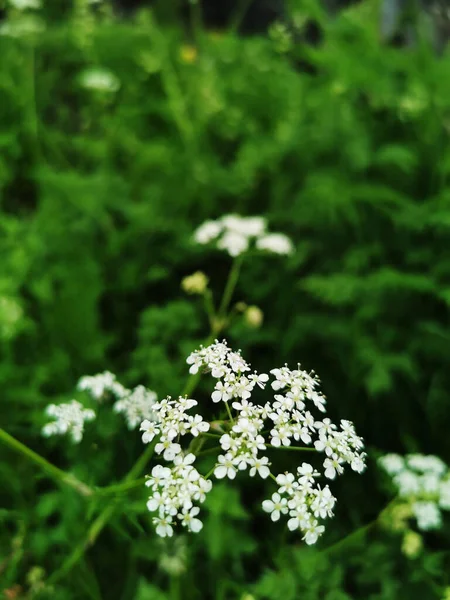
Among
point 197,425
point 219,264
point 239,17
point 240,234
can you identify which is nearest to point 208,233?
point 240,234

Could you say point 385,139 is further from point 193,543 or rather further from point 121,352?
point 193,543

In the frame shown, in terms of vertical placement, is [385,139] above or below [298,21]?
below

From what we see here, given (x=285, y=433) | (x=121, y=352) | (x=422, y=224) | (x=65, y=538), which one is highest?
(x=422, y=224)

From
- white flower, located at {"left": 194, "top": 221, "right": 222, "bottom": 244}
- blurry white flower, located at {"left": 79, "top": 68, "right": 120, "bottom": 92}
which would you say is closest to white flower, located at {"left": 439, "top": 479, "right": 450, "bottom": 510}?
white flower, located at {"left": 194, "top": 221, "right": 222, "bottom": 244}

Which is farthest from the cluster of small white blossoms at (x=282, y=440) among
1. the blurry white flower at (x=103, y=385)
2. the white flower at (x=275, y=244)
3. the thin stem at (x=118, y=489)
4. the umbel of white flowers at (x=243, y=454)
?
the white flower at (x=275, y=244)

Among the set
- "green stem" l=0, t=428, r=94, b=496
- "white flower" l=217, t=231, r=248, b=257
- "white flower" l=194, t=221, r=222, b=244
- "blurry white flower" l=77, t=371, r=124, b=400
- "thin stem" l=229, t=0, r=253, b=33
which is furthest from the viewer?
"thin stem" l=229, t=0, r=253, b=33

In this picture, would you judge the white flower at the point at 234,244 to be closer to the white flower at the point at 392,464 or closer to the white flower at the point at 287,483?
the white flower at the point at 392,464

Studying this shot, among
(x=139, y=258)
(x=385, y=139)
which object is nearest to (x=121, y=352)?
(x=139, y=258)

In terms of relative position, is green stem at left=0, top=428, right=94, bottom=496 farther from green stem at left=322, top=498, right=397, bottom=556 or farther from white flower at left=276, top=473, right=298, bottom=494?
green stem at left=322, top=498, right=397, bottom=556
